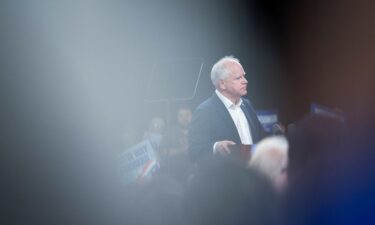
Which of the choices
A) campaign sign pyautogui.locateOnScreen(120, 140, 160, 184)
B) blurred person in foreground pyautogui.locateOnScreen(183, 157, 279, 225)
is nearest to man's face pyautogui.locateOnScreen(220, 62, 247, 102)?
blurred person in foreground pyautogui.locateOnScreen(183, 157, 279, 225)

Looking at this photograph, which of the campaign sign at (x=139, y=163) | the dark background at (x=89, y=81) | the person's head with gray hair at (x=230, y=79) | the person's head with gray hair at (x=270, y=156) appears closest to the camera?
the person's head with gray hair at (x=270, y=156)

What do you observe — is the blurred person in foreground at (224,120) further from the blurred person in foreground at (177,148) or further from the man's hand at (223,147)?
the blurred person in foreground at (177,148)

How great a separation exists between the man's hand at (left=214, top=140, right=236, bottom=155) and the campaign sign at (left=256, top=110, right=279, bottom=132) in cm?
29

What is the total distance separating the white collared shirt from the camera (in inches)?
113

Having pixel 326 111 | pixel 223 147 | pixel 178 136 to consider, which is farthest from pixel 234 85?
pixel 326 111

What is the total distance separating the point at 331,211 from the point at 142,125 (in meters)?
1.26

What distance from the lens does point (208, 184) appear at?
118 inches

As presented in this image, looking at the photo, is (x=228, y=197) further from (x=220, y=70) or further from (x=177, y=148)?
(x=220, y=70)

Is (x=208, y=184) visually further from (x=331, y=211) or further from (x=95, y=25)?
(x=95, y=25)

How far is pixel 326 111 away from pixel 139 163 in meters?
1.32

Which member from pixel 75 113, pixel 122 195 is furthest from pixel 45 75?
pixel 122 195

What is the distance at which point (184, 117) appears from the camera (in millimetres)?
3094

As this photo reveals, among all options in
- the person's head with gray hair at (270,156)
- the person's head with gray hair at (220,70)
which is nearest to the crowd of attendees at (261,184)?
the person's head with gray hair at (270,156)

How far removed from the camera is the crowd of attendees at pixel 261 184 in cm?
286
